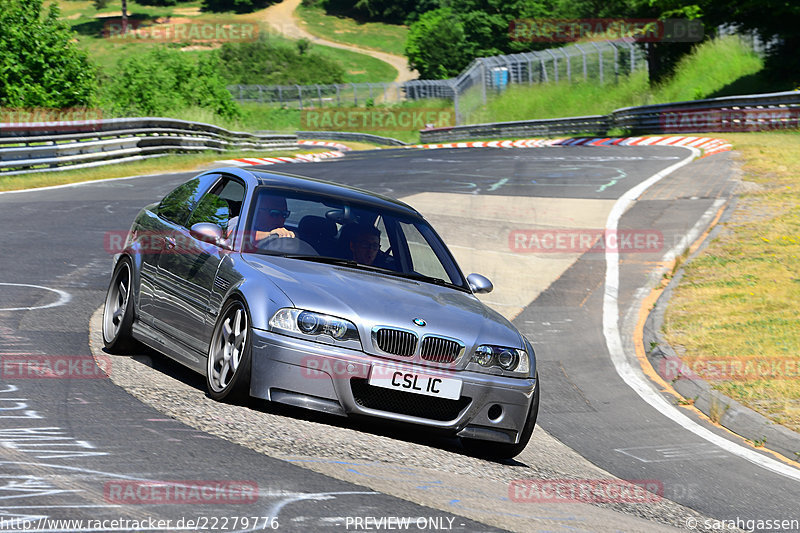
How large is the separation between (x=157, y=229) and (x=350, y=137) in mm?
59567

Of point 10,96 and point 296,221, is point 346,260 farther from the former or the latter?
point 10,96

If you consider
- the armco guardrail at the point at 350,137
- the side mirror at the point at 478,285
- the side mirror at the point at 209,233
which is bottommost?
the armco guardrail at the point at 350,137

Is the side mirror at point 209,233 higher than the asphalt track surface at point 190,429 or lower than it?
higher

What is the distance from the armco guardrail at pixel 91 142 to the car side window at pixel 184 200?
1450cm

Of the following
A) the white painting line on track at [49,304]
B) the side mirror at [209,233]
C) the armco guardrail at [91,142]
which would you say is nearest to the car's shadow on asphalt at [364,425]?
the side mirror at [209,233]

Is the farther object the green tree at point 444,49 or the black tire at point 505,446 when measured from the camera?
the green tree at point 444,49

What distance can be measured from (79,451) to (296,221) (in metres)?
2.74

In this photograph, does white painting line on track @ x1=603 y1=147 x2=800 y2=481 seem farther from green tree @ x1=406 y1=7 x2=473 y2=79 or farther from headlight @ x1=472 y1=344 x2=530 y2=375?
green tree @ x1=406 y1=7 x2=473 y2=79

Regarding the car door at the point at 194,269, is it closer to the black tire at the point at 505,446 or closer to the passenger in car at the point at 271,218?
the passenger in car at the point at 271,218

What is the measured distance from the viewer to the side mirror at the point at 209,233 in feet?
23.0

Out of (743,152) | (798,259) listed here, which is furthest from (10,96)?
(798,259)

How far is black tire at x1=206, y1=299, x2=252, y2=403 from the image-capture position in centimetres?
610

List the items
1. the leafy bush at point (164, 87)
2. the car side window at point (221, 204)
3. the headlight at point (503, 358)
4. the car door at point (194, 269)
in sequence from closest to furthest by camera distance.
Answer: the headlight at point (503, 358), the car door at point (194, 269), the car side window at point (221, 204), the leafy bush at point (164, 87)

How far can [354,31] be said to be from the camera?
136500mm
